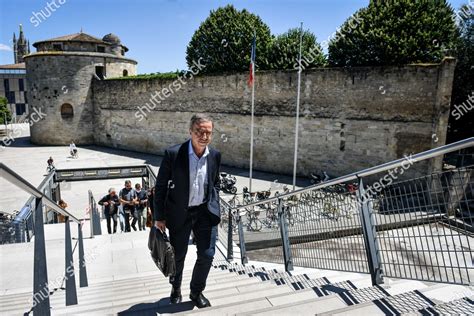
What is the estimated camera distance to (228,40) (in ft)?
74.8

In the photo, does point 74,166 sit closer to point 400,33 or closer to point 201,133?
point 400,33

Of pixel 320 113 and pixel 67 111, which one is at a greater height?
A: pixel 320 113

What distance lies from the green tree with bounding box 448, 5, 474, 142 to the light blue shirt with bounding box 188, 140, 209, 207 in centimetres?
1710

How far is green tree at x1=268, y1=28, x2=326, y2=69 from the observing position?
18672mm

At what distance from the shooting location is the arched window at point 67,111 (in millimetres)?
27741

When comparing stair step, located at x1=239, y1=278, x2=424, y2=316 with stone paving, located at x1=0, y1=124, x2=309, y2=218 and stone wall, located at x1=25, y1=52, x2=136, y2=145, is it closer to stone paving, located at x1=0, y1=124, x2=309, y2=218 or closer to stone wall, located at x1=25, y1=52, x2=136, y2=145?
stone paving, located at x1=0, y1=124, x2=309, y2=218

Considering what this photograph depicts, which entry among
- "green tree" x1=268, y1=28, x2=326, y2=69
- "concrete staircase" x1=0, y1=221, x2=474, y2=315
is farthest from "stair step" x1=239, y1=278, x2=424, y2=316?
"green tree" x1=268, y1=28, x2=326, y2=69

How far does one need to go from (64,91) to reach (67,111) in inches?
62.8

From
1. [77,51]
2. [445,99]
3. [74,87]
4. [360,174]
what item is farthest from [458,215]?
[77,51]

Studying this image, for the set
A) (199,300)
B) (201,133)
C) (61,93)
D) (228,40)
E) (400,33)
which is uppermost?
(228,40)

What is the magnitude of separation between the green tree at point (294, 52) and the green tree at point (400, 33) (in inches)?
87.1

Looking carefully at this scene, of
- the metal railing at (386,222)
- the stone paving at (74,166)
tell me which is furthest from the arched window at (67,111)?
the metal railing at (386,222)

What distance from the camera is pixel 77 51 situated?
29.4 meters

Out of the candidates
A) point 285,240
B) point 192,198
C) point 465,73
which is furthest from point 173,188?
point 465,73
